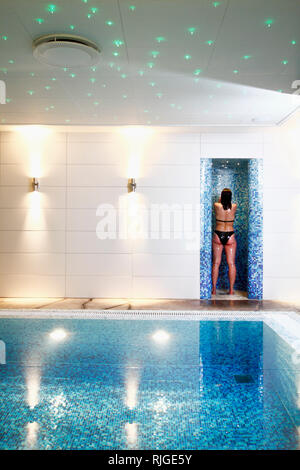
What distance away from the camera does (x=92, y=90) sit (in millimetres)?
4828

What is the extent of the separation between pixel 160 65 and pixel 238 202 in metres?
4.32

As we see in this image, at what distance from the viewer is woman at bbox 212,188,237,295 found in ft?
23.6

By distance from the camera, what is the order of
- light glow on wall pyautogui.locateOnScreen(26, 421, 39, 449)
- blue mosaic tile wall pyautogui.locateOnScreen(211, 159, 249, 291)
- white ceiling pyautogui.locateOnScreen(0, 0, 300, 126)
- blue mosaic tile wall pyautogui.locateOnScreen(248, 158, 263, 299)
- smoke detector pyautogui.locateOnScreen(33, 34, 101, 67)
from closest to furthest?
1. light glow on wall pyautogui.locateOnScreen(26, 421, 39, 449)
2. white ceiling pyautogui.locateOnScreen(0, 0, 300, 126)
3. smoke detector pyautogui.locateOnScreen(33, 34, 101, 67)
4. blue mosaic tile wall pyautogui.locateOnScreen(248, 158, 263, 299)
5. blue mosaic tile wall pyautogui.locateOnScreen(211, 159, 249, 291)

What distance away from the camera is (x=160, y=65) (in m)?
4.02

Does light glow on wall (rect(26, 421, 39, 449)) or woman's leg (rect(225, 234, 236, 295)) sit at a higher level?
woman's leg (rect(225, 234, 236, 295))

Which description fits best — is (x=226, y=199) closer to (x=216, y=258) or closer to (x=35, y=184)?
(x=216, y=258)

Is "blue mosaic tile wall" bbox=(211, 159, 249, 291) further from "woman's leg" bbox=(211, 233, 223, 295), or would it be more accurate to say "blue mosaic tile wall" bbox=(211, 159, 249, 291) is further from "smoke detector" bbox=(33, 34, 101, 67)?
"smoke detector" bbox=(33, 34, 101, 67)

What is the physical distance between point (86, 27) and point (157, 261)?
14.4 ft

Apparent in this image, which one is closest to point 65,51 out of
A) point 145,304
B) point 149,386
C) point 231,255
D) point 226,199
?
point 149,386

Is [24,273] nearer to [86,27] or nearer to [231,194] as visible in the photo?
[231,194]

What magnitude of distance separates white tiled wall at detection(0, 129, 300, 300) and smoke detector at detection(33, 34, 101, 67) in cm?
306

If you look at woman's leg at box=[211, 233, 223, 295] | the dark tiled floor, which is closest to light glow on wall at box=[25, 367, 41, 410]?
the dark tiled floor

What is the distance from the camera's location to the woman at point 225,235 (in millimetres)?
7191

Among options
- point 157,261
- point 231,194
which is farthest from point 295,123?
point 157,261
